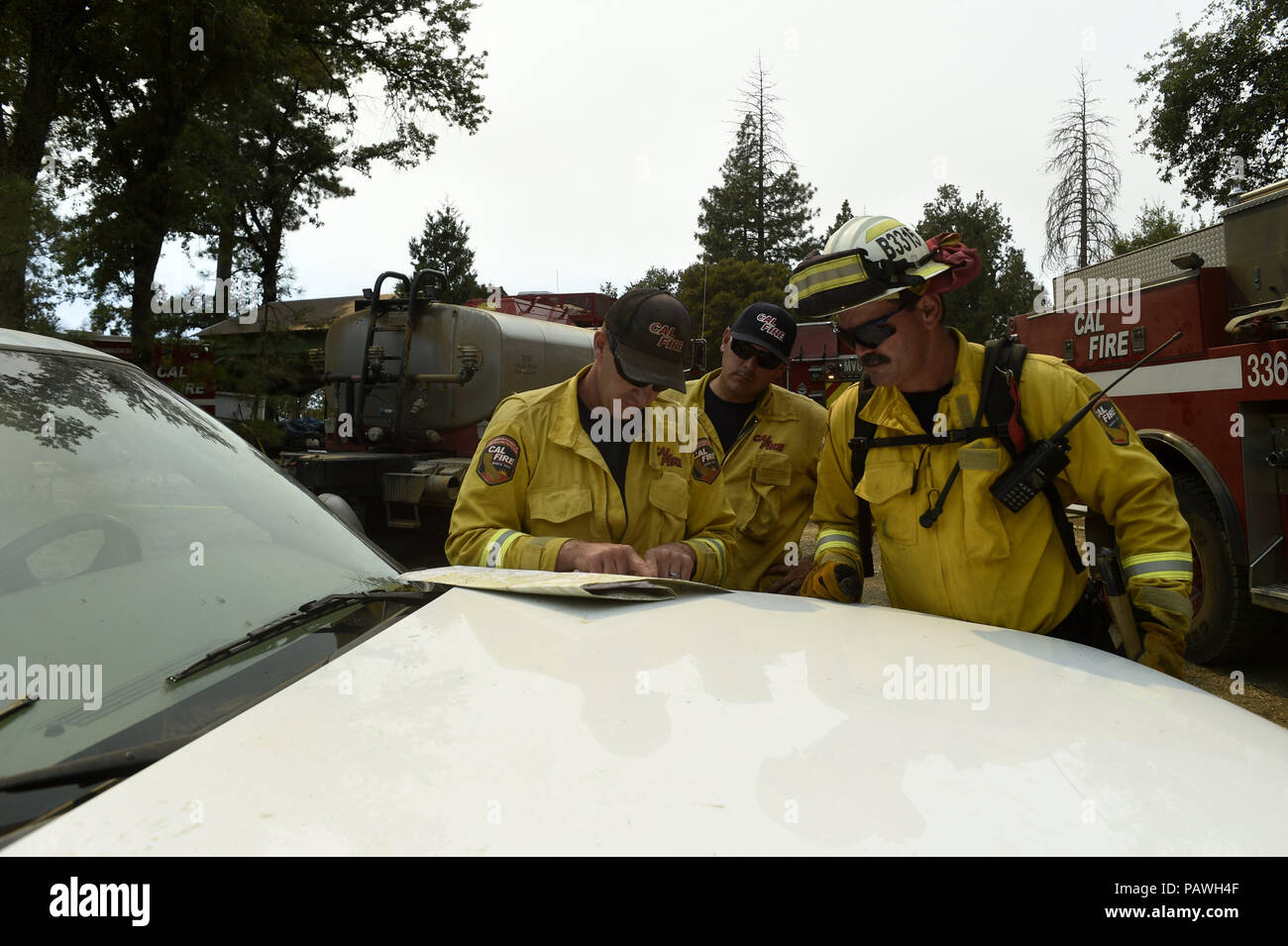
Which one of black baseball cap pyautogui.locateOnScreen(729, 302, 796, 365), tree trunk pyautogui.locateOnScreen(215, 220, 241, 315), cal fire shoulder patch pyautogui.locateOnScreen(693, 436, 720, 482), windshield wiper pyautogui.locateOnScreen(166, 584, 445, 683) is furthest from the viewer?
tree trunk pyautogui.locateOnScreen(215, 220, 241, 315)

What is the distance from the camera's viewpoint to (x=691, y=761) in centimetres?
105

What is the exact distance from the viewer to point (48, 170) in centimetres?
1166

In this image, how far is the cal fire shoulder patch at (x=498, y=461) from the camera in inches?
98.3

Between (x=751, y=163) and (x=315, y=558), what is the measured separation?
4001cm

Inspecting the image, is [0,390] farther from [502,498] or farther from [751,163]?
[751,163]

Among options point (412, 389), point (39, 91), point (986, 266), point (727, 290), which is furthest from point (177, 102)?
point (986, 266)

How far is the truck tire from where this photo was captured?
4.84 meters

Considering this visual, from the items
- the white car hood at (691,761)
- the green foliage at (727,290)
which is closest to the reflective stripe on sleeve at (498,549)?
the white car hood at (691,761)

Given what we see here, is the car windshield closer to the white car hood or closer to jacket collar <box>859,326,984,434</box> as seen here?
the white car hood

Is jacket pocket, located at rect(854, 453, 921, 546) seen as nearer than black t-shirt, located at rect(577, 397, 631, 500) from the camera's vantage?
Yes

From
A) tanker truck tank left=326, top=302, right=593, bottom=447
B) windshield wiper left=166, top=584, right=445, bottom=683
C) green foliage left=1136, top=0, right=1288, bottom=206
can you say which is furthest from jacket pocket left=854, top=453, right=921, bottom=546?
green foliage left=1136, top=0, right=1288, bottom=206

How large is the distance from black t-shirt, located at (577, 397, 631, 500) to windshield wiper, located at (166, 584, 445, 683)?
3.30ft

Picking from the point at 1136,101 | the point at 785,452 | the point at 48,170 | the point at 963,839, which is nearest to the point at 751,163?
the point at 1136,101
